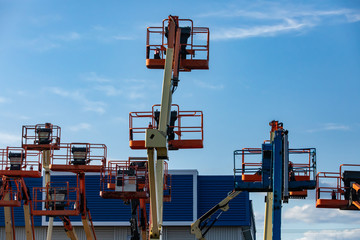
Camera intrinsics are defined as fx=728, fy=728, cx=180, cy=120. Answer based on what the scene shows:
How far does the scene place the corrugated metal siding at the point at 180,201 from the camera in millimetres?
46656

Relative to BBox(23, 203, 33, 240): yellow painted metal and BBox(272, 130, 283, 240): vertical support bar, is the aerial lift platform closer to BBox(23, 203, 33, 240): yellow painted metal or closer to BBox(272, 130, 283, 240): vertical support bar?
BBox(272, 130, 283, 240): vertical support bar

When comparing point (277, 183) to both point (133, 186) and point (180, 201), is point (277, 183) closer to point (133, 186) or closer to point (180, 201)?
point (133, 186)

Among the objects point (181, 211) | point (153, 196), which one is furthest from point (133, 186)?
point (181, 211)

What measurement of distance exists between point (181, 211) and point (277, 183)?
22.9m

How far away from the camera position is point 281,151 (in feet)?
81.4

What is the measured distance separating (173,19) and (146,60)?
6.32ft

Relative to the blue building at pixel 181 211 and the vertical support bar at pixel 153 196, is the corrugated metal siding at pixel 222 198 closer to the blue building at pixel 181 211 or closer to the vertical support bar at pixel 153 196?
the blue building at pixel 181 211

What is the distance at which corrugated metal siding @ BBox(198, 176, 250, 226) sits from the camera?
46625 mm

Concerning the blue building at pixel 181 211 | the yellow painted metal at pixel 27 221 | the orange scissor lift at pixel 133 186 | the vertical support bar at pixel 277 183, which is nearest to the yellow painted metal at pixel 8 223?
the yellow painted metal at pixel 27 221

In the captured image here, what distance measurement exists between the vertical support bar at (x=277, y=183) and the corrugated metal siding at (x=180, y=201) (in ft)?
73.4

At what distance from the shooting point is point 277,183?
24.4 metres

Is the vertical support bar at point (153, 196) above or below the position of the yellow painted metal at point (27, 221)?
above

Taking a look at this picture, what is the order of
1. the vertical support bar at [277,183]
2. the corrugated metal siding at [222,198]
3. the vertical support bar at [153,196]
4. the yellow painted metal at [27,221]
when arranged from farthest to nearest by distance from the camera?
the corrugated metal siding at [222,198]
the yellow painted metal at [27,221]
the vertical support bar at [277,183]
the vertical support bar at [153,196]

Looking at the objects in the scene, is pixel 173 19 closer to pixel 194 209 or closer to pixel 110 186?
pixel 110 186
